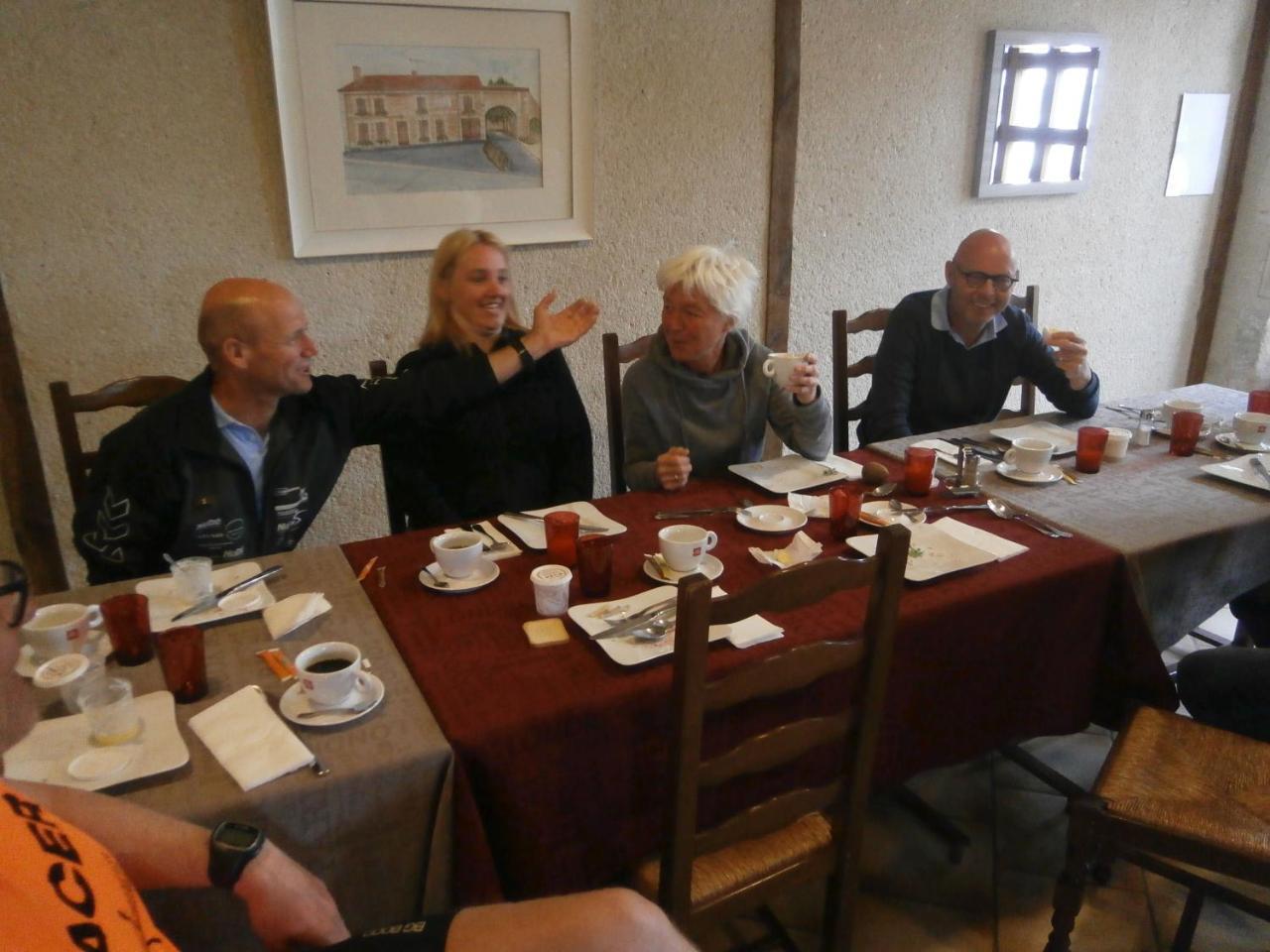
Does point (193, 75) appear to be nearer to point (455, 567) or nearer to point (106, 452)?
point (106, 452)

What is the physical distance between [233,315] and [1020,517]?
1.62m

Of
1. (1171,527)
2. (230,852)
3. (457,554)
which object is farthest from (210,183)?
(1171,527)

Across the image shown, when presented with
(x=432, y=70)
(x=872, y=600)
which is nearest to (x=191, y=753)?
(x=872, y=600)

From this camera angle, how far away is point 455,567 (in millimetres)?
1491

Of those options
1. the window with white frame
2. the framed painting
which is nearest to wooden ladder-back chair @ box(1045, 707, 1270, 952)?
the framed painting

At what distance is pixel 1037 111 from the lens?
11.5 feet

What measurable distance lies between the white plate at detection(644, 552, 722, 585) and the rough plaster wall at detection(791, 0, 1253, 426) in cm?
199

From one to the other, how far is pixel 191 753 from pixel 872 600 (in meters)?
0.89

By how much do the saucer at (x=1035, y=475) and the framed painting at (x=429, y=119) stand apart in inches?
61.1

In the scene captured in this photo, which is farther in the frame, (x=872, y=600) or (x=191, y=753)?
(x=872, y=600)

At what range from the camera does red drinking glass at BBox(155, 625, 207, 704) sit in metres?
1.16

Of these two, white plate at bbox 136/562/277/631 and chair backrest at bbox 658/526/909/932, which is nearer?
chair backrest at bbox 658/526/909/932

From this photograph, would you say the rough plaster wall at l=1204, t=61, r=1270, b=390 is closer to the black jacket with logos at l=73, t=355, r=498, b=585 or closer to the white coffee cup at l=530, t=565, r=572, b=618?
the white coffee cup at l=530, t=565, r=572, b=618

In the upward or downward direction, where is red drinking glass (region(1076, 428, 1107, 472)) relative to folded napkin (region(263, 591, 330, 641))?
upward
